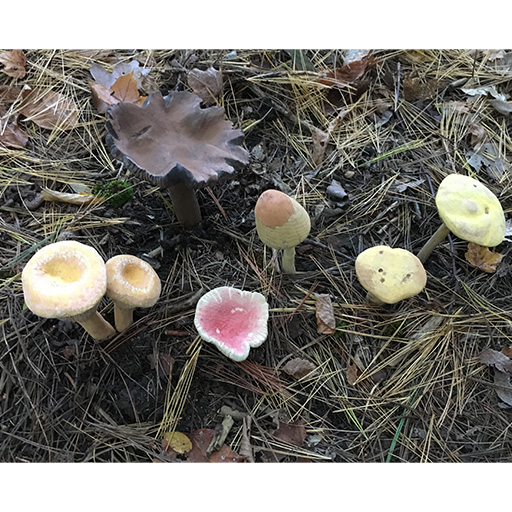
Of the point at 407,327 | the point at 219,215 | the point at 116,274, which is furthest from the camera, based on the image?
the point at 219,215

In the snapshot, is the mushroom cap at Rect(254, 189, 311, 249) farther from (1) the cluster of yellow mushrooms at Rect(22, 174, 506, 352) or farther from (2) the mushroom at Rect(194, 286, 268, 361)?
(2) the mushroom at Rect(194, 286, 268, 361)

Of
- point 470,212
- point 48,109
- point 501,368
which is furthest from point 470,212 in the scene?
point 48,109

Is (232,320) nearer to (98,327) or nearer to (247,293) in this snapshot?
(247,293)

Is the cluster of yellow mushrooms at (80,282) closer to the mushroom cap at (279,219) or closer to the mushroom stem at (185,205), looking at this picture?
the mushroom stem at (185,205)

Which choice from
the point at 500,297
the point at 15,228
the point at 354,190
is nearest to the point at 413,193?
the point at 354,190

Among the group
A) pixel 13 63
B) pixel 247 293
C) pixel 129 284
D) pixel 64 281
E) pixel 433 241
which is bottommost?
pixel 247 293

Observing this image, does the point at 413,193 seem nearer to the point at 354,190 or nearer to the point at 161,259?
the point at 354,190

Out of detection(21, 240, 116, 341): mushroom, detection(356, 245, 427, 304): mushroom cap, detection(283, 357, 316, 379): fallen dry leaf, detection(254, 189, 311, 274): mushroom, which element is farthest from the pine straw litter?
detection(21, 240, 116, 341): mushroom
